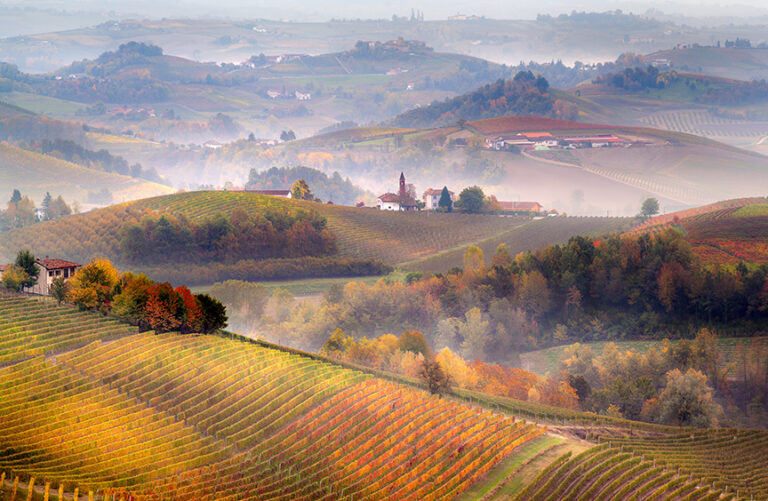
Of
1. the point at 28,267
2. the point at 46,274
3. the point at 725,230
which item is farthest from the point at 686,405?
the point at 28,267

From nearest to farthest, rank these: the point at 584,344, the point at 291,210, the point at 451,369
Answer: the point at 451,369
the point at 584,344
the point at 291,210

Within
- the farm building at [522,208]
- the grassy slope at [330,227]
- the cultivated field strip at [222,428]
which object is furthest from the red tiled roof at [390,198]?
the cultivated field strip at [222,428]

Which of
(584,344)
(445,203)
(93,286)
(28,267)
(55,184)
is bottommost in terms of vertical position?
(584,344)

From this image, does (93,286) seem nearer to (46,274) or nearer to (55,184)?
(46,274)

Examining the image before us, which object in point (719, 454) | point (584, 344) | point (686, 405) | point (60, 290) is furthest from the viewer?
point (584, 344)

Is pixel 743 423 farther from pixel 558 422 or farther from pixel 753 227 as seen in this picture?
pixel 753 227

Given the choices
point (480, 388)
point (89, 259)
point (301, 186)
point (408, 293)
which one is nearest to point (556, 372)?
point (480, 388)

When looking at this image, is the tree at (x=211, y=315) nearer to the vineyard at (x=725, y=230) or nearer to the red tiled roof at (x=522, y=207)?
the vineyard at (x=725, y=230)
